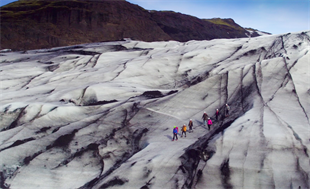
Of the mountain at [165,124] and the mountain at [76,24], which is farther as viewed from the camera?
the mountain at [76,24]

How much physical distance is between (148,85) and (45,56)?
69.7 ft

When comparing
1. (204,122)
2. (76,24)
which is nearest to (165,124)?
(204,122)

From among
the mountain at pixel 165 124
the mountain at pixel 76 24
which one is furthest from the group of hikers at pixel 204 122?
the mountain at pixel 76 24

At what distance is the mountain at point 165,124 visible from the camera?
36.0 ft

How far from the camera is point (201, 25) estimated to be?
324 ft

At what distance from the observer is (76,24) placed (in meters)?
74.4

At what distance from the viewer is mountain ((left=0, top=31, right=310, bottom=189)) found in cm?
1097

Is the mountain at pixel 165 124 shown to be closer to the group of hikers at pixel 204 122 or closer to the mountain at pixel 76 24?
the group of hikers at pixel 204 122

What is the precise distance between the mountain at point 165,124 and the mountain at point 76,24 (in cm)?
4573

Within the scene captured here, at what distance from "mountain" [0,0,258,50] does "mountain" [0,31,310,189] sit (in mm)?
45735

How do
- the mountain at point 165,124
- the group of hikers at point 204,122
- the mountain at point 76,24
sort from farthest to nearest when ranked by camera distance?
the mountain at point 76,24
the group of hikers at point 204,122
the mountain at point 165,124

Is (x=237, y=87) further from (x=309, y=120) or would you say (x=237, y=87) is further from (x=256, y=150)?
(x=256, y=150)

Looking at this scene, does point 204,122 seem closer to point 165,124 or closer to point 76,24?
point 165,124

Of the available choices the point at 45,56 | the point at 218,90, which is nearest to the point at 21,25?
the point at 45,56
